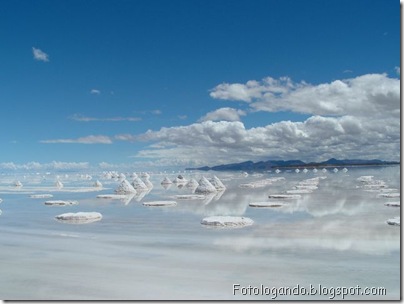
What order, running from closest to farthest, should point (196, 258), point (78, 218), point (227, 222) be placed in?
1. point (196, 258)
2. point (227, 222)
3. point (78, 218)

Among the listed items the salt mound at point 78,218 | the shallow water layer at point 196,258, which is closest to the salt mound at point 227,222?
the shallow water layer at point 196,258

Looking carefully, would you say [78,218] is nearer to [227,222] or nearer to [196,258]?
[227,222]

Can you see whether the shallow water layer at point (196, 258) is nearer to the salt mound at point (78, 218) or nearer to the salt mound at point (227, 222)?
the salt mound at point (227, 222)

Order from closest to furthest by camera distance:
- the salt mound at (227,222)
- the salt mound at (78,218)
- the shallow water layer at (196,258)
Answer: the shallow water layer at (196,258)
the salt mound at (227,222)
the salt mound at (78,218)

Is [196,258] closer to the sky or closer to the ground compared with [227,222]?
closer to the ground

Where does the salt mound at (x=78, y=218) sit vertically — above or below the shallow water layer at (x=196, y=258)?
above

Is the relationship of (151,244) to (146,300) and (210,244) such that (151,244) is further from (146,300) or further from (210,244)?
(146,300)

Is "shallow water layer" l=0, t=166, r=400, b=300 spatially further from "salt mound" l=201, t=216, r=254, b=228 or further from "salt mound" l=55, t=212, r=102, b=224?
"salt mound" l=55, t=212, r=102, b=224

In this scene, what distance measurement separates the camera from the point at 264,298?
4266mm

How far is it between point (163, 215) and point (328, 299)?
6.43 meters

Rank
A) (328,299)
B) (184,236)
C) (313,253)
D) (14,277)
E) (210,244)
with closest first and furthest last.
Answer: (328,299)
(14,277)
(313,253)
(210,244)
(184,236)

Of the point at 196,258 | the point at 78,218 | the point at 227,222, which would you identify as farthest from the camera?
the point at 78,218

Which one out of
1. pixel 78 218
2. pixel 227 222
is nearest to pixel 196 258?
pixel 227 222

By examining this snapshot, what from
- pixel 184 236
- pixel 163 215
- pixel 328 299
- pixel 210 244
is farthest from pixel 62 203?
pixel 328 299
